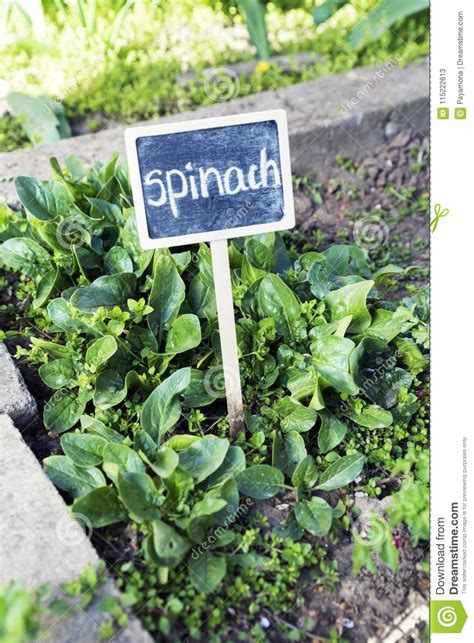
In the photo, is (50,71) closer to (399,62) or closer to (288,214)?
(399,62)

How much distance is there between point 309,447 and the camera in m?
2.11

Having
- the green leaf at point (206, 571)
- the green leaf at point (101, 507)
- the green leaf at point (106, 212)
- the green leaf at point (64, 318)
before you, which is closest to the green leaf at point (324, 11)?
the green leaf at point (106, 212)

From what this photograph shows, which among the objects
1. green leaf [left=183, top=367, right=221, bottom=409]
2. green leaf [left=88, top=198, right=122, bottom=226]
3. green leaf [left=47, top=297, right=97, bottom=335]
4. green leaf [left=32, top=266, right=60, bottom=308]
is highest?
green leaf [left=88, top=198, right=122, bottom=226]

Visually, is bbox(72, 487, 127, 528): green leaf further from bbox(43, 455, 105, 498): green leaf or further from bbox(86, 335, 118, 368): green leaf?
bbox(86, 335, 118, 368): green leaf

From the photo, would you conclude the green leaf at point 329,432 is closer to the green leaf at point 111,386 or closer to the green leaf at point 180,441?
the green leaf at point 180,441

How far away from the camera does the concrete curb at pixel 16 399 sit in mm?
2111

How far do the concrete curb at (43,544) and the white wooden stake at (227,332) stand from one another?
1.76ft

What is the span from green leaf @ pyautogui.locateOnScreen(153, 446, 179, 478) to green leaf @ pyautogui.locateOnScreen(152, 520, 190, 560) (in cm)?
13

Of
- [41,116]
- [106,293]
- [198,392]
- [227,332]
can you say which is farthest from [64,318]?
[41,116]

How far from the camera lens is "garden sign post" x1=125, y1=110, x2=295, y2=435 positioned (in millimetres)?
1760

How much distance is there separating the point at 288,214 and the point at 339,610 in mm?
1005

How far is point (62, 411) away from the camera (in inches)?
83.9

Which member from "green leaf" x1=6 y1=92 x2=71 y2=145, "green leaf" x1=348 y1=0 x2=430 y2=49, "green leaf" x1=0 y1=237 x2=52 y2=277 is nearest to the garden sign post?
"green leaf" x1=0 y1=237 x2=52 y2=277

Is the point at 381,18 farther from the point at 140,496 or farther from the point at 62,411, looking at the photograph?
the point at 140,496
